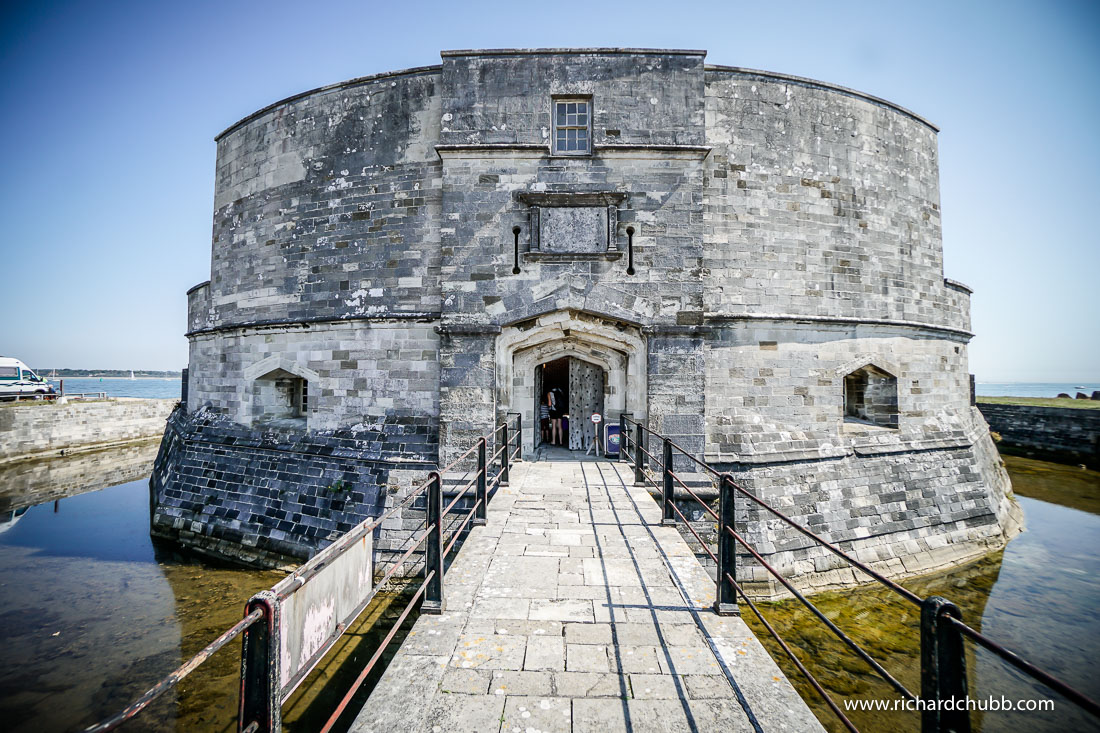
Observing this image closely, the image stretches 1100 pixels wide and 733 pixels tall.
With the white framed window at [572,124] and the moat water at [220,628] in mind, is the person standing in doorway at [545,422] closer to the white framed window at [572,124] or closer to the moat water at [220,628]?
the moat water at [220,628]

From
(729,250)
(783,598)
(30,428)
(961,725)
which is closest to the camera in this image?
(961,725)

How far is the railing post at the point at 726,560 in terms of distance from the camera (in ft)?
11.7

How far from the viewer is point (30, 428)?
52.4ft

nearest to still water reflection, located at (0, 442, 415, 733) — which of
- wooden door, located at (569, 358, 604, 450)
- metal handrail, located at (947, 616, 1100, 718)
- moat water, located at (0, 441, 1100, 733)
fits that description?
moat water, located at (0, 441, 1100, 733)

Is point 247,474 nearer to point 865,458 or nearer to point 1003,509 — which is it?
point 865,458

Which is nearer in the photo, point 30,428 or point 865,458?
point 865,458

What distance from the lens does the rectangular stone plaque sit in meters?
7.79

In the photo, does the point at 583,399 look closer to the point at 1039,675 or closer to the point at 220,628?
the point at 220,628

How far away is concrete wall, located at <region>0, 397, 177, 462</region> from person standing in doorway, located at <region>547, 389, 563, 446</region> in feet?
62.9

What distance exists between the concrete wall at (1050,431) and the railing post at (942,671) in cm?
2251

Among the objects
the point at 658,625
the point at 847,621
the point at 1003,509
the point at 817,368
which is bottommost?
the point at 847,621

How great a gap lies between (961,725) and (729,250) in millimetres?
7510

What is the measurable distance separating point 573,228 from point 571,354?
2.48 m

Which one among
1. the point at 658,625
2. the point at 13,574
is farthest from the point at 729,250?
the point at 13,574
